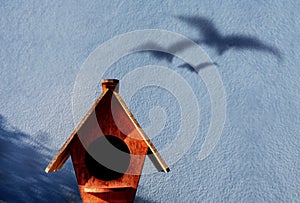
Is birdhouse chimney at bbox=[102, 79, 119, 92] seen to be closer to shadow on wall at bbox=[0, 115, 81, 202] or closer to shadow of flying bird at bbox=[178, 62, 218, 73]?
shadow of flying bird at bbox=[178, 62, 218, 73]

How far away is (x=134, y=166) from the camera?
4.67 feet

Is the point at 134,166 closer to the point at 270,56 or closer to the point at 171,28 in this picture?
the point at 171,28

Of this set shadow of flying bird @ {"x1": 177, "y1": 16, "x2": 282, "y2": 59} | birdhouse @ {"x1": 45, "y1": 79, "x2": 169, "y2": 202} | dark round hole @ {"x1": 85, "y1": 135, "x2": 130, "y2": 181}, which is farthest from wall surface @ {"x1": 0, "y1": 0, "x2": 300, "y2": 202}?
birdhouse @ {"x1": 45, "y1": 79, "x2": 169, "y2": 202}

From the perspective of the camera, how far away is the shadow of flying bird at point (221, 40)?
2562 mm

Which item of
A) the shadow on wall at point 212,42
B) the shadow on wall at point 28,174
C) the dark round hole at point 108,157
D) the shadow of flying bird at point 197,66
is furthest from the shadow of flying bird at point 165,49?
the dark round hole at point 108,157

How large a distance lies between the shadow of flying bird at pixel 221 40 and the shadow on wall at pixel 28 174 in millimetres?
1339

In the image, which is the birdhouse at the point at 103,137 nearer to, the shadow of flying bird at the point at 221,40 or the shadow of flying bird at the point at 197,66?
the shadow of flying bird at the point at 197,66

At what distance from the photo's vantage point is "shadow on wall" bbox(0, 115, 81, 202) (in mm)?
2604

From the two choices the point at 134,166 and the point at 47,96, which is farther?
the point at 47,96

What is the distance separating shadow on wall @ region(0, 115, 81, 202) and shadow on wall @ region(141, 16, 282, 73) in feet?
3.55

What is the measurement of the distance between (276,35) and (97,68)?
50.7 inches

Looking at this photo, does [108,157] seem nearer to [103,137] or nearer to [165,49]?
[103,137]

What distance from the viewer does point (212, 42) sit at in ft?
8.45

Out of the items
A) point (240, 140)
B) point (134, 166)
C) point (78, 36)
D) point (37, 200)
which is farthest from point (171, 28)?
point (37, 200)
